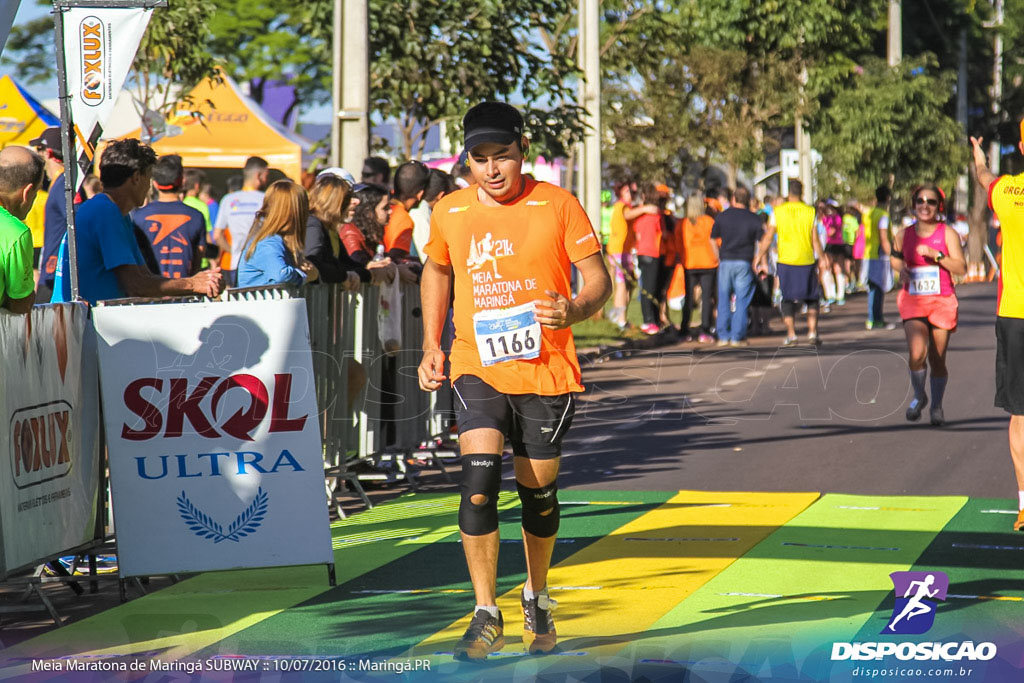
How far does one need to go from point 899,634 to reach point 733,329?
1477cm

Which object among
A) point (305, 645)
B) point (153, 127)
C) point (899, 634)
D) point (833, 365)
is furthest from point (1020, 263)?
point (153, 127)

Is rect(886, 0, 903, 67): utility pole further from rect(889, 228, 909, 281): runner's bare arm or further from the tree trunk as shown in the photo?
rect(889, 228, 909, 281): runner's bare arm

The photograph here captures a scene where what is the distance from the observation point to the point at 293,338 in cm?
729

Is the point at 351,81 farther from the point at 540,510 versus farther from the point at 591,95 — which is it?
the point at 540,510

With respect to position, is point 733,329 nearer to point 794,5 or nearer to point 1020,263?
point 1020,263

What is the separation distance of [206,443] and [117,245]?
46.8 inches

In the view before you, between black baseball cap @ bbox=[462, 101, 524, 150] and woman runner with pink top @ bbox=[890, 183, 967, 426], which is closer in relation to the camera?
black baseball cap @ bbox=[462, 101, 524, 150]

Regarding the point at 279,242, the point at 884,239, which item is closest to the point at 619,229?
the point at 884,239

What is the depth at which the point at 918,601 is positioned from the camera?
21.3ft

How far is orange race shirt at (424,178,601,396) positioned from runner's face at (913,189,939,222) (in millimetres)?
7121

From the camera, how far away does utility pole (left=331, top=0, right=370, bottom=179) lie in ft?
46.0

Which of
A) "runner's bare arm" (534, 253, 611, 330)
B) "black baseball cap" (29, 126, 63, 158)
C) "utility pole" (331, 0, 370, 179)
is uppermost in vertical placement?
"utility pole" (331, 0, 370, 179)

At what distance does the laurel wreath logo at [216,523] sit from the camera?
7012 millimetres

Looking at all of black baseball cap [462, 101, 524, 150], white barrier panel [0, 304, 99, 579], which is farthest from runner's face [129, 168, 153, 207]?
black baseball cap [462, 101, 524, 150]
